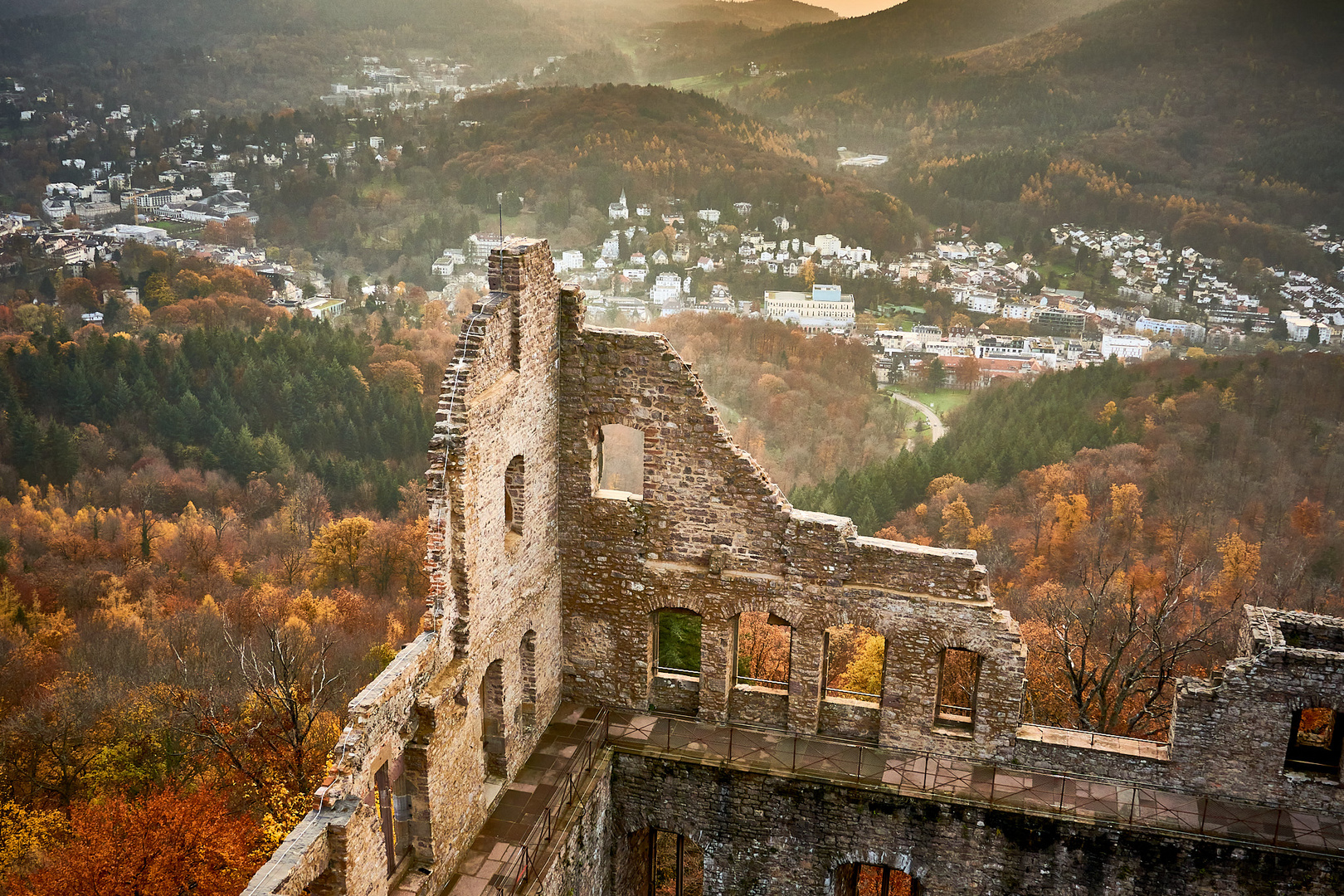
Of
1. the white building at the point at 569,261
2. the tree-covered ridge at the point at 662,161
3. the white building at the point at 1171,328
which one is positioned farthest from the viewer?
the tree-covered ridge at the point at 662,161

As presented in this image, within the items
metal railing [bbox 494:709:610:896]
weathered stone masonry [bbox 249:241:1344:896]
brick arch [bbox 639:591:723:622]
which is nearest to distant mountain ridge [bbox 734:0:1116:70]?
weathered stone masonry [bbox 249:241:1344:896]

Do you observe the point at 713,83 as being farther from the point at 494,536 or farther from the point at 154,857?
the point at 494,536

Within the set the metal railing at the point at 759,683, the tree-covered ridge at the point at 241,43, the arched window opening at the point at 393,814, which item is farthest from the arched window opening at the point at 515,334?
the tree-covered ridge at the point at 241,43

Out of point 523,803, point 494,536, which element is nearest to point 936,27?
point 494,536

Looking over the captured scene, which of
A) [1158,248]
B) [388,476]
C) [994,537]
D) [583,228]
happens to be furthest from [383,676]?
[1158,248]

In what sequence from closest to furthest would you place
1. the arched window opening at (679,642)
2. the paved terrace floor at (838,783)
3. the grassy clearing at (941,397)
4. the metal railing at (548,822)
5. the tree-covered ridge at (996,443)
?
the metal railing at (548,822) < the paved terrace floor at (838,783) < the arched window opening at (679,642) < the tree-covered ridge at (996,443) < the grassy clearing at (941,397)

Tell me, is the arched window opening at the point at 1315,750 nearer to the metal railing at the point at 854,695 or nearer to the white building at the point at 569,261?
the metal railing at the point at 854,695

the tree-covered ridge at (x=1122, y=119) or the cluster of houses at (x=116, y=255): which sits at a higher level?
the tree-covered ridge at (x=1122, y=119)
